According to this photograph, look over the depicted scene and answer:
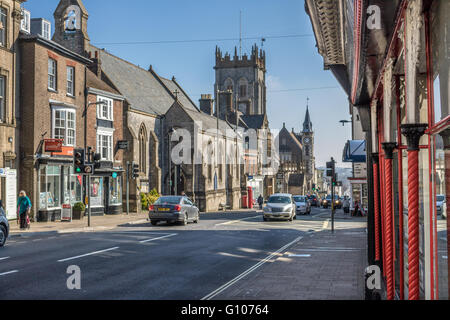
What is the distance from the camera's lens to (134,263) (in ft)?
39.3

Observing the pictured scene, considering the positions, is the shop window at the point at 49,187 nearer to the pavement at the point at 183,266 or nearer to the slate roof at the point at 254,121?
the pavement at the point at 183,266

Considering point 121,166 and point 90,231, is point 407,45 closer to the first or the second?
point 90,231

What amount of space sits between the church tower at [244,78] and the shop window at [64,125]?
67199 millimetres

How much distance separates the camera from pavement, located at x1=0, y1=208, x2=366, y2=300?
337 inches

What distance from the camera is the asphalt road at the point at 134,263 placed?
870cm

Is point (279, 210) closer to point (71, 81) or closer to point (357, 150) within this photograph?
point (357, 150)

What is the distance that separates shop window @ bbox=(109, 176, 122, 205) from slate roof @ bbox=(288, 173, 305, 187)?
7832 centimetres

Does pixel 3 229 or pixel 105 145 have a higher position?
pixel 105 145

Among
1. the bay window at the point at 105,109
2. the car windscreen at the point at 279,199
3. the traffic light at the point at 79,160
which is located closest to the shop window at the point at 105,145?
the bay window at the point at 105,109

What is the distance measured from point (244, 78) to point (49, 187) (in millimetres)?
74390

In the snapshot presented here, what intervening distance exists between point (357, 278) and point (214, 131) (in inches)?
1836

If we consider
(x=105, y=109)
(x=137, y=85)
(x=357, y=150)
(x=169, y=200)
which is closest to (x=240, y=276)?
(x=357, y=150)
